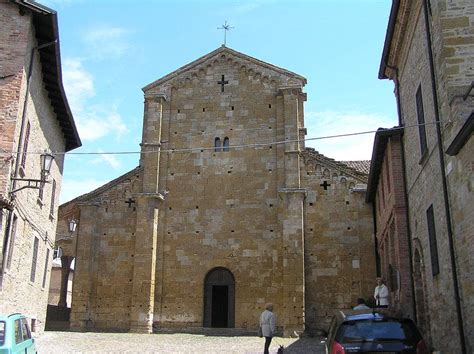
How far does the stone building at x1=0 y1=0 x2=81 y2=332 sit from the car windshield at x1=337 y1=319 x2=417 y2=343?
8.14 meters

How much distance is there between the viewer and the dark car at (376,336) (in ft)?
27.8

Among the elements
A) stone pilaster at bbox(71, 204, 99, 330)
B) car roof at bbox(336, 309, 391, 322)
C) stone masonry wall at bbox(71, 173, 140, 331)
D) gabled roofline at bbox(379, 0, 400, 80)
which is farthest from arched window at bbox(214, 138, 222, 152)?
car roof at bbox(336, 309, 391, 322)

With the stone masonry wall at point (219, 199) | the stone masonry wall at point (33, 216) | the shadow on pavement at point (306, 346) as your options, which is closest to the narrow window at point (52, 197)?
the stone masonry wall at point (33, 216)

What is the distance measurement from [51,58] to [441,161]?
11261 millimetres

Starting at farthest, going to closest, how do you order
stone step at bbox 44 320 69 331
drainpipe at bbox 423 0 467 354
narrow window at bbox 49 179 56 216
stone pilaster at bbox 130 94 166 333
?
stone step at bbox 44 320 69 331 → stone pilaster at bbox 130 94 166 333 → narrow window at bbox 49 179 56 216 → drainpipe at bbox 423 0 467 354

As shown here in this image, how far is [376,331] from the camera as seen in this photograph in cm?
877

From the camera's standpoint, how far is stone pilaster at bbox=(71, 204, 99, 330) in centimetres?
2444

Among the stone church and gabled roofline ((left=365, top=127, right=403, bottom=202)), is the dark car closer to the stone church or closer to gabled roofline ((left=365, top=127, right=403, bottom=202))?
gabled roofline ((left=365, top=127, right=403, bottom=202))

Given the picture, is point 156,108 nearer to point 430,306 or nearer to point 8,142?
point 8,142

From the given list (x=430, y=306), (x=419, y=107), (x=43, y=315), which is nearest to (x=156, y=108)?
(x=43, y=315)

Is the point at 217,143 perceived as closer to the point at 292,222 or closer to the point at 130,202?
the point at 130,202

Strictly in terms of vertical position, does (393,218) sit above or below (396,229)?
above

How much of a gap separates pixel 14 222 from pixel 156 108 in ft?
44.7

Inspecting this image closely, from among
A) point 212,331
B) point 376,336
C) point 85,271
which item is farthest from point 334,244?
point 376,336
